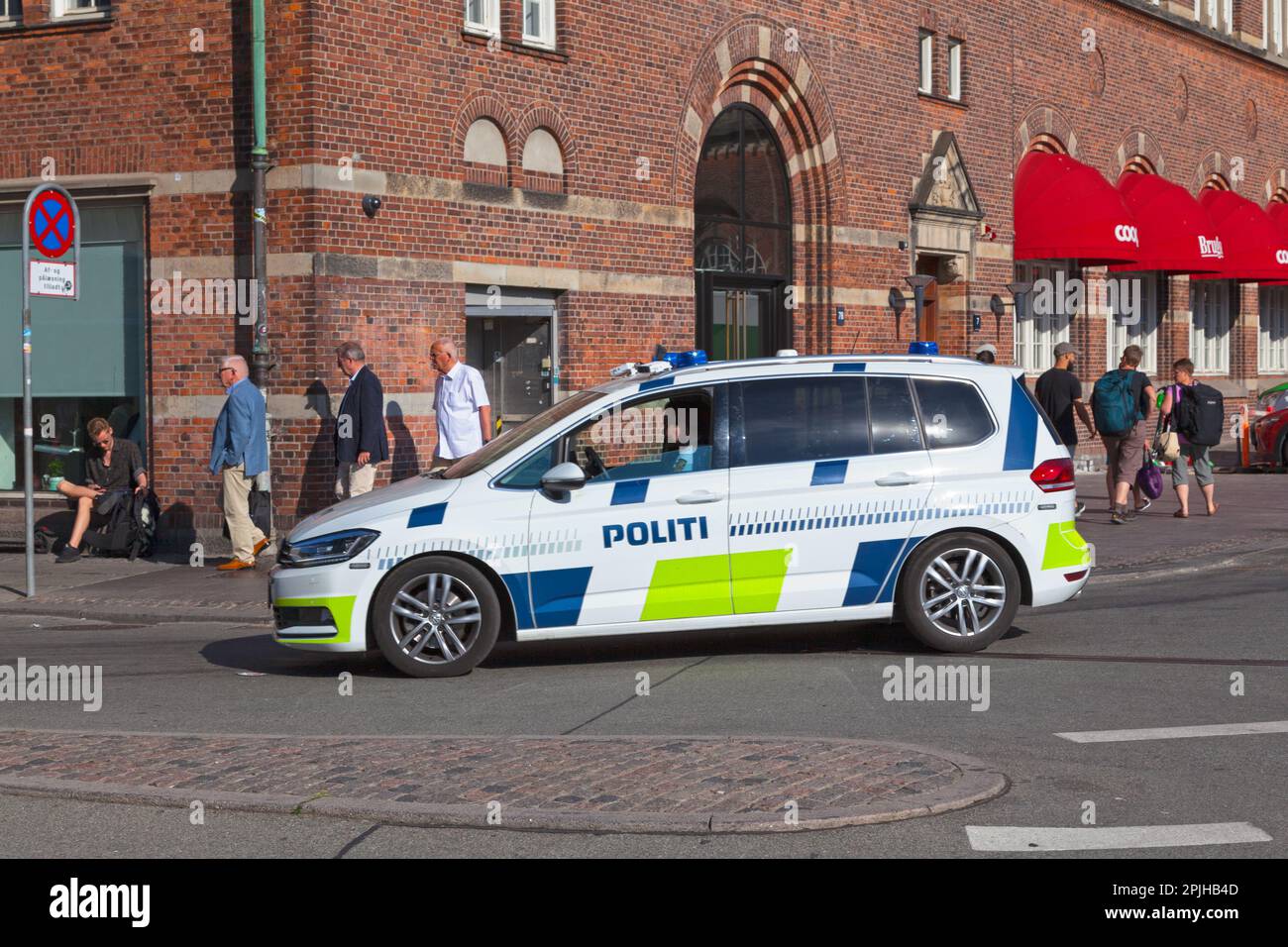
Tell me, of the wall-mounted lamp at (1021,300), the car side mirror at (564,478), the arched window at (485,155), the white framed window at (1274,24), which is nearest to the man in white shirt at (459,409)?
the arched window at (485,155)

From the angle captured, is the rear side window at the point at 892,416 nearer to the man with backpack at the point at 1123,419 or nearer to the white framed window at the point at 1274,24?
the man with backpack at the point at 1123,419

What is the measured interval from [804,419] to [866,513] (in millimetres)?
673

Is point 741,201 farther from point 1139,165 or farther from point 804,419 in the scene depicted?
point 1139,165

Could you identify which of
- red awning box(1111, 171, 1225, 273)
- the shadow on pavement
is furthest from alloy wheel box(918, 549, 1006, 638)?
red awning box(1111, 171, 1225, 273)

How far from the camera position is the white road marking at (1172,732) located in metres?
7.24

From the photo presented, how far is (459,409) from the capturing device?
14.5 m

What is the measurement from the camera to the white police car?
920 centimetres

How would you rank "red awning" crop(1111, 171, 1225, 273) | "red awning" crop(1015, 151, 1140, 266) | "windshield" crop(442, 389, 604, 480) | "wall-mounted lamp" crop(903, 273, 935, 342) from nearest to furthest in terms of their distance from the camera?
1. "windshield" crop(442, 389, 604, 480)
2. "wall-mounted lamp" crop(903, 273, 935, 342)
3. "red awning" crop(1015, 151, 1140, 266)
4. "red awning" crop(1111, 171, 1225, 273)

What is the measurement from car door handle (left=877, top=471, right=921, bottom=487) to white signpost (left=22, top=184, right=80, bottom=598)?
7.22 metres

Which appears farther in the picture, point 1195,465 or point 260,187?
point 1195,465

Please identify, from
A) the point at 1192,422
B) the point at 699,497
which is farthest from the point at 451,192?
the point at 1192,422

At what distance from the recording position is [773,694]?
27.8 feet

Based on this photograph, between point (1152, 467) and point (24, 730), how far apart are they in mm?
13909

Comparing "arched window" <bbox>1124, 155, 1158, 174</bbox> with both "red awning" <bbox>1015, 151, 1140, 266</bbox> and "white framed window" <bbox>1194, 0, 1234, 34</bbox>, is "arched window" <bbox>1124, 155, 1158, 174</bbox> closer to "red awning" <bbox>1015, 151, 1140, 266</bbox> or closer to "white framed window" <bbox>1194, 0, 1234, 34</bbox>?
"white framed window" <bbox>1194, 0, 1234, 34</bbox>
